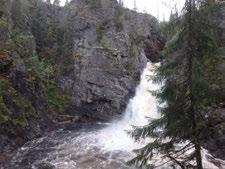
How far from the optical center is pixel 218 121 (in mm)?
21734

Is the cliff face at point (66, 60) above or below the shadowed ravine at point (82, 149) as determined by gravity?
above

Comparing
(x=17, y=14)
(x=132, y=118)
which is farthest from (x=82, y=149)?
(x=17, y=14)

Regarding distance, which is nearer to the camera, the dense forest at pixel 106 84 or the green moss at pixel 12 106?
the dense forest at pixel 106 84

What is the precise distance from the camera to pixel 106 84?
3350 cm

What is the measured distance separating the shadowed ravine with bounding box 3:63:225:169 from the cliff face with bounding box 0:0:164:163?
4.42ft

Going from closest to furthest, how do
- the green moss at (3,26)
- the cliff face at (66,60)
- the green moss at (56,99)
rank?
the cliff face at (66,60) → the green moss at (3,26) → the green moss at (56,99)

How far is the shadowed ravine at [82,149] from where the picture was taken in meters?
19.7

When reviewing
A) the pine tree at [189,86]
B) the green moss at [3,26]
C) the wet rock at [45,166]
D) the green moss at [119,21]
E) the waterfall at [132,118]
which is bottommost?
the wet rock at [45,166]

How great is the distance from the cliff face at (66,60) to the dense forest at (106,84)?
103 millimetres

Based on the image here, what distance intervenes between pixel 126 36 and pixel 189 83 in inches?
1045

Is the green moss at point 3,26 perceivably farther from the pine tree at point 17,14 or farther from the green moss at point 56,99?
the green moss at point 56,99

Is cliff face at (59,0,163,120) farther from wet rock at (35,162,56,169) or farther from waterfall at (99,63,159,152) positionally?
wet rock at (35,162,56,169)

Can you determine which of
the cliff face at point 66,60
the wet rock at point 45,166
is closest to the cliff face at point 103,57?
the cliff face at point 66,60

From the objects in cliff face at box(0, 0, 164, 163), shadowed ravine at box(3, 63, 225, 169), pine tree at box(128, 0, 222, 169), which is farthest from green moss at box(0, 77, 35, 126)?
pine tree at box(128, 0, 222, 169)
